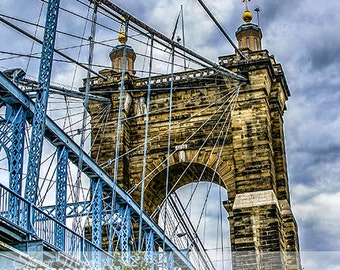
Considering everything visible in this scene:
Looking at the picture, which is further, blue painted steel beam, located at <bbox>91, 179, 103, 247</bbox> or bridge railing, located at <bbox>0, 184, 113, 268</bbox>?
blue painted steel beam, located at <bbox>91, 179, 103, 247</bbox>

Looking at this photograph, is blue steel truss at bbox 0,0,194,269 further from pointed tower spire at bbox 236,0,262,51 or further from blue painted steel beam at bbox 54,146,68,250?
pointed tower spire at bbox 236,0,262,51

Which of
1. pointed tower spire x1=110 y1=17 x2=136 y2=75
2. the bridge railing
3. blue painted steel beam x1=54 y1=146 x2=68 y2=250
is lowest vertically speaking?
the bridge railing

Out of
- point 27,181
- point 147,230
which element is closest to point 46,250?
point 27,181

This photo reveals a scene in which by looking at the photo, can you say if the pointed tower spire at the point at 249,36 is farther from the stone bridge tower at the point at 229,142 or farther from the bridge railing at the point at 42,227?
the bridge railing at the point at 42,227

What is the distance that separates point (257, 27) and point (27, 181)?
22.3 meters

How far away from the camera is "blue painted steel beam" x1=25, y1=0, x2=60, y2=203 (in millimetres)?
22906

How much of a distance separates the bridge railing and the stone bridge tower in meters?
12.7

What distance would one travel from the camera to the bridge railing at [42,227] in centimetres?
2042

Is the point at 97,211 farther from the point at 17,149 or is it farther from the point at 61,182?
the point at 17,149

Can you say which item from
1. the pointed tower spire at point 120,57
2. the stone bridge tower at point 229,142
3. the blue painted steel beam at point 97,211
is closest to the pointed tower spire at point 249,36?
the stone bridge tower at point 229,142

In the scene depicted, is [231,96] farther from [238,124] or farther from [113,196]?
[113,196]

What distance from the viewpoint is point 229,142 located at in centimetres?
4016

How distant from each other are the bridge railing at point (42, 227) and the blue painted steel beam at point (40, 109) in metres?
0.77

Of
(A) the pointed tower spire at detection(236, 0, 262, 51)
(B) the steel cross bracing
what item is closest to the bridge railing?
(B) the steel cross bracing
